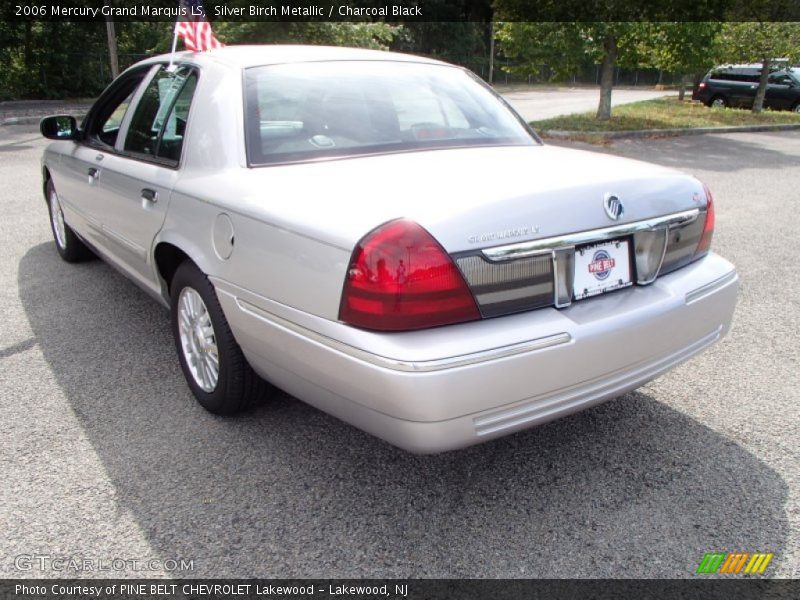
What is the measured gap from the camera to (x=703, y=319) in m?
2.73

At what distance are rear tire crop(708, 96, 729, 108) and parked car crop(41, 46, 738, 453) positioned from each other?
23649mm

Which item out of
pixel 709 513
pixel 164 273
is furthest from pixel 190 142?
pixel 709 513

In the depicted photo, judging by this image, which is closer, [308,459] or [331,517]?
[331,517]

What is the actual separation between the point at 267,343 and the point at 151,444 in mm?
814

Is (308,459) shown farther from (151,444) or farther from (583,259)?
(583,259)

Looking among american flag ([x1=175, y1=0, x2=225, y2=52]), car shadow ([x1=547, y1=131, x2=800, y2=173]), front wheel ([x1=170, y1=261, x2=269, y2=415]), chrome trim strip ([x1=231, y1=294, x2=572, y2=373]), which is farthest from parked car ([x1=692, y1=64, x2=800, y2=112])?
chrome trim strip ([x1=231, y1=294, x2=572, y2=373])

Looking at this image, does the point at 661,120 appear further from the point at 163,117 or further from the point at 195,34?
the point at 163,117

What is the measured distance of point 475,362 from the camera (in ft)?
6.90

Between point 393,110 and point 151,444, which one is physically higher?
point 393,110

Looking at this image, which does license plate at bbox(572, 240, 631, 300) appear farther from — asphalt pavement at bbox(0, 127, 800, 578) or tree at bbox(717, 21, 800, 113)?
tree at bbox(717, 21, 800, 113)

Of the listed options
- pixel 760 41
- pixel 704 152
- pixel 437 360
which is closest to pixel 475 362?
pixel 437 360

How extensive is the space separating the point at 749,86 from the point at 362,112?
2419cm

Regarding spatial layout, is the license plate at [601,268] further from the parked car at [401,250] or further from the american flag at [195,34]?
the american flag at [195,34]

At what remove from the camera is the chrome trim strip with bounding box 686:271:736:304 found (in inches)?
105
